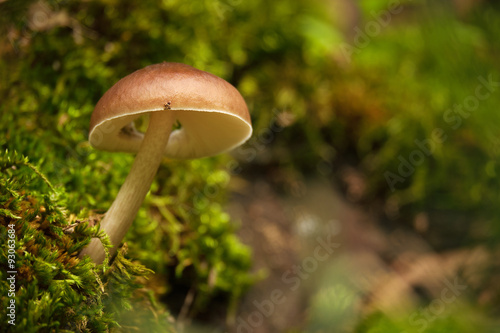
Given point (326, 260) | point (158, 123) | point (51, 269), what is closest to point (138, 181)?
point (158, 123)

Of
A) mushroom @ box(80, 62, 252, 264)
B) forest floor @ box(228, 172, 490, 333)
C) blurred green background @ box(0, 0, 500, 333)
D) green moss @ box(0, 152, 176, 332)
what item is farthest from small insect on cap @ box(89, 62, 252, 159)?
forest floor @ box(228, 172, 490, 333)

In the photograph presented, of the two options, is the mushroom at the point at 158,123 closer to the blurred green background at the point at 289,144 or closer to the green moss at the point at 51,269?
the green moss at the point at 51,269

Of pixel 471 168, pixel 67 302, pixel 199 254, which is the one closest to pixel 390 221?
pixel 471 168

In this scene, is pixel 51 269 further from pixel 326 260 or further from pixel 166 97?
pixel 326 260

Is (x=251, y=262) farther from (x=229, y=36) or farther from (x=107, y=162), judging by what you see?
(x=229, y=36)

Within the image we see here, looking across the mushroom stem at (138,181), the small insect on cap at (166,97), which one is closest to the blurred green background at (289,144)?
the mushroom stem at (138,181)

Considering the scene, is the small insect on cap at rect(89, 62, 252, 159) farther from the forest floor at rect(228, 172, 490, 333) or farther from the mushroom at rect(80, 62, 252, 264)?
the forest floor at rect(228, 172, 490, 333)
